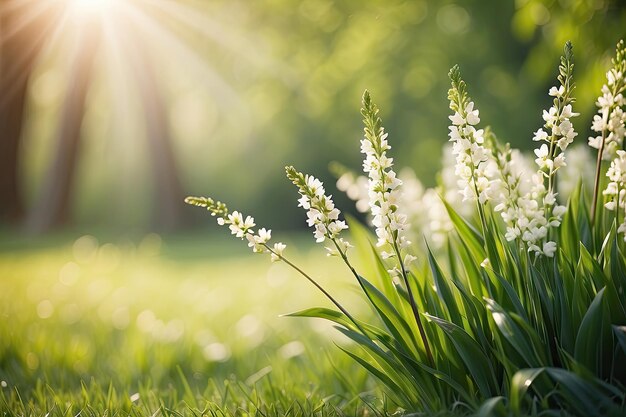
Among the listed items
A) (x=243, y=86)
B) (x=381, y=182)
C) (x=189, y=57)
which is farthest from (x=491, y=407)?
(x=189, y=57)

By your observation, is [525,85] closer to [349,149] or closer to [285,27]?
[285,27]

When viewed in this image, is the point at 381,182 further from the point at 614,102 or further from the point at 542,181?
the point at 614,102

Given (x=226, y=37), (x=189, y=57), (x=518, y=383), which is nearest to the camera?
(x=518, y=383)

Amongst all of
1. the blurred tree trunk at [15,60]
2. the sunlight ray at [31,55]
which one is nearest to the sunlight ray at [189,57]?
the sunlight ray at [31,55]

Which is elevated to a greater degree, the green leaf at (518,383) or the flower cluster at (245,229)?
the flower cluster at (245,229)

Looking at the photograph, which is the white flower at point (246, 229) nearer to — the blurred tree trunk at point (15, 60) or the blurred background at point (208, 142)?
the blurred background at point (208, 142)

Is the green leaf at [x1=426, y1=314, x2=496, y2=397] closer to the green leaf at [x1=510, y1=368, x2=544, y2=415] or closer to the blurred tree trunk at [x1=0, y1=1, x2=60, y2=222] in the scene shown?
the green leaf at [x1=510, y1=368, x2=544, y2=415]
